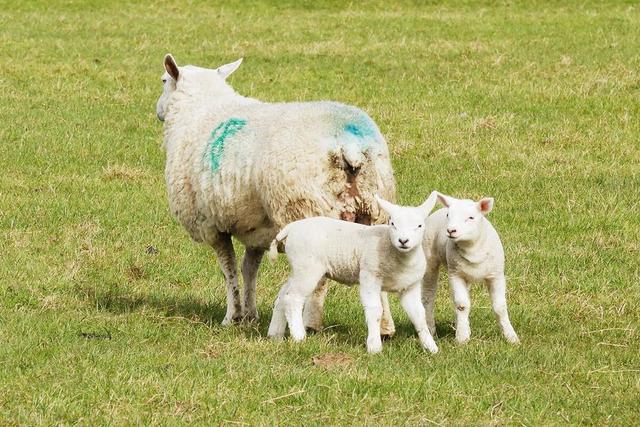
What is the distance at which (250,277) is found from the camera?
29.7 ft

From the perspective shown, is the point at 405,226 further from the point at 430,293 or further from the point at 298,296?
the point at 430,293

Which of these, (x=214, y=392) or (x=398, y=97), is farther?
(x=398, y=97)

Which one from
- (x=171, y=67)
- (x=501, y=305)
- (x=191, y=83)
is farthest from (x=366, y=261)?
(x=171, y=67)

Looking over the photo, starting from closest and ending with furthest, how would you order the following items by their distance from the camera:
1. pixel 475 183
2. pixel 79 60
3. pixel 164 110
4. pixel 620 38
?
pixel 164 110 → pixel 475 183 → pixel 79 60 → pixel 620 38

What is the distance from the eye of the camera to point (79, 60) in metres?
20.0

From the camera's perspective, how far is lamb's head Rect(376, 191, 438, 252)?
687cm

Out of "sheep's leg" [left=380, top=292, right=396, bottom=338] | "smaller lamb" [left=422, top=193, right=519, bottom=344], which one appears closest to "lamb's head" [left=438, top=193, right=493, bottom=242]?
"smaller lamb" [left=422, top=193, right=519, bottom=344]

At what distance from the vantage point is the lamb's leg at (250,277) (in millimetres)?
8961

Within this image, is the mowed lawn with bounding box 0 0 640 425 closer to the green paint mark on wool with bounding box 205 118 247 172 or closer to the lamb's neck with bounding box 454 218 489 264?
the lamb's neck with bounding box 454 218 489 264

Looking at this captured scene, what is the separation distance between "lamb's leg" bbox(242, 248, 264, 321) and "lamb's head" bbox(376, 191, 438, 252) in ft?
6.97

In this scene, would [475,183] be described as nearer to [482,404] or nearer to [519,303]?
[519,303]

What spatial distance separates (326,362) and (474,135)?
8316mm

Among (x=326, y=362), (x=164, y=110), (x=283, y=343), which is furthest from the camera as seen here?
(x=164, y=110)

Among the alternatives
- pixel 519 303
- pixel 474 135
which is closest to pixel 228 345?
pixel 519 303
